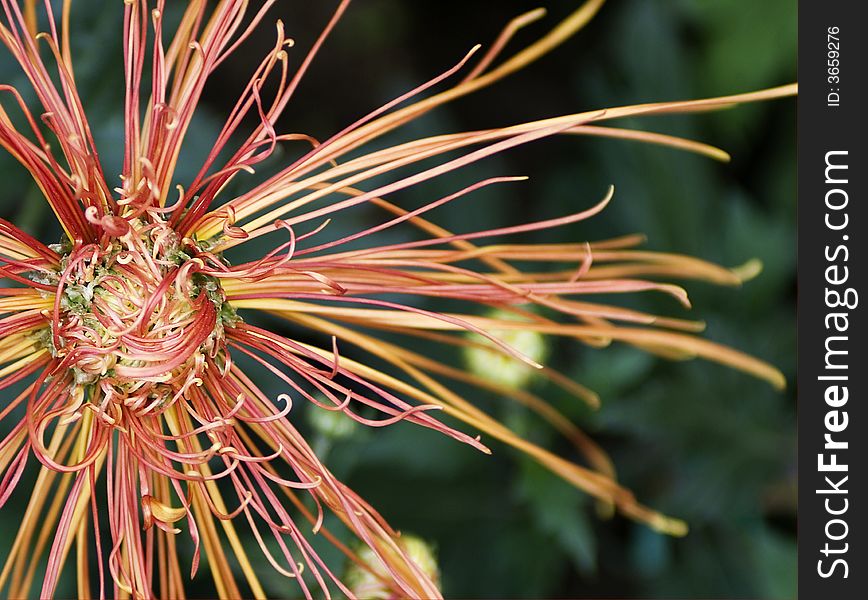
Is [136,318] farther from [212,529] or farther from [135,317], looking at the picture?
[212,529]

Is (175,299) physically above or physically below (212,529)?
above

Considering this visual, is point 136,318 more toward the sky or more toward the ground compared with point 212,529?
more toward the sky

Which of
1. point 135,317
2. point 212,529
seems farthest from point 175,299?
point 212,529

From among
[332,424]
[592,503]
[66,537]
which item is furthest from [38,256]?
[592,503]

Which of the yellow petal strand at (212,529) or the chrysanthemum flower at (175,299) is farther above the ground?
the chrysanthemum flower at (175,299)

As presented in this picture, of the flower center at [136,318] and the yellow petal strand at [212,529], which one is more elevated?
the flower center at [136,318]

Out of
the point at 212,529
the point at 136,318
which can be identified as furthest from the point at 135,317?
the point at 212,529

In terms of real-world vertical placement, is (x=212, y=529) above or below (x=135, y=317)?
below

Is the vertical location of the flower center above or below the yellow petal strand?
above
